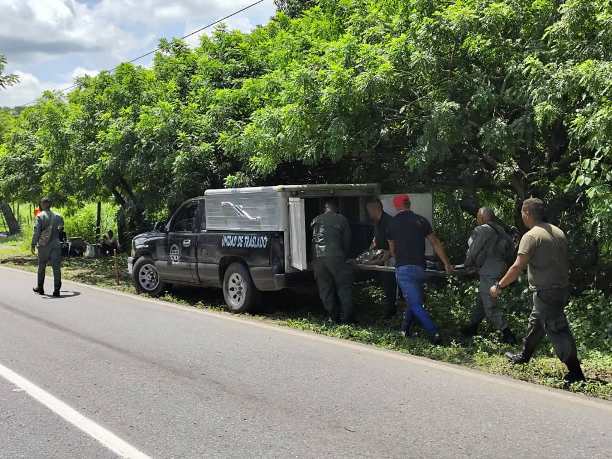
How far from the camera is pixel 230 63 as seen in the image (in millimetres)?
14664

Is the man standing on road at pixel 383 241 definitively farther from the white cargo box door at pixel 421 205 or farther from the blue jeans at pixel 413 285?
the blue jeans at pixel 413 285

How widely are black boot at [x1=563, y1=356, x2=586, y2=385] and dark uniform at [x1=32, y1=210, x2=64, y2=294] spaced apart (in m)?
9.72

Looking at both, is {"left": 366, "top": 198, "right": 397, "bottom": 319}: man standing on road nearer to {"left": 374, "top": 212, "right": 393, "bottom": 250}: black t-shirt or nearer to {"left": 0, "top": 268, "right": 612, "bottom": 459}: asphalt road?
{"left": 374, "top": 212, "right": 393, "bottom": 250}: black t-shirt

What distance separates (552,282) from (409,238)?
2316 millimetres

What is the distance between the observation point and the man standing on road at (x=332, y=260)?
30.1 feet

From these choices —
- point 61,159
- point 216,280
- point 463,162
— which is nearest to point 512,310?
point 463,162

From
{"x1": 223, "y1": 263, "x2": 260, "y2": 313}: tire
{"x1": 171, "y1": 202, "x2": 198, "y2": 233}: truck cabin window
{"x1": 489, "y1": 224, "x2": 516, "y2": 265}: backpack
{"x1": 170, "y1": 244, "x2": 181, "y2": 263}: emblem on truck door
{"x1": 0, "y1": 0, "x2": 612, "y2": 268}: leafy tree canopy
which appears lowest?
{"x1": 223, "y1": 263, "x2": 260, "y2": 313}: tire

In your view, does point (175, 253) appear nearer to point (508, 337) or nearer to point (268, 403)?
point (508, 337)

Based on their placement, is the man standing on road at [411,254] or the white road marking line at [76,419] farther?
the man standing on road at [411,254]

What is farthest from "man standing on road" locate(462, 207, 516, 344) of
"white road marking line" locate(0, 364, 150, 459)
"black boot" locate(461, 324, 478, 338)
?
"white road marking line" locate(0, 364, 150, 459)

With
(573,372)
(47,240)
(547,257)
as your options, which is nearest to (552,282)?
(547,257)

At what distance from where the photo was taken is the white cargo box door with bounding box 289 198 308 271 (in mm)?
9391

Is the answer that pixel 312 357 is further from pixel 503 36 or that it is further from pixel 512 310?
pixel 503 36

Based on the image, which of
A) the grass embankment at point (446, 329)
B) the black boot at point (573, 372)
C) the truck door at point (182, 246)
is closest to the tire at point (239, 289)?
the grass embankment at point (446, 329)
